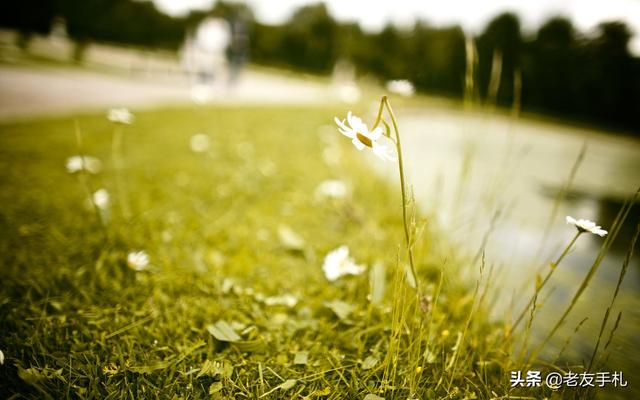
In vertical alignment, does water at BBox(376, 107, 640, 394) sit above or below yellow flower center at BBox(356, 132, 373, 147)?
below

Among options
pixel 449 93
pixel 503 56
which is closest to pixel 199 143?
pixel 449 93

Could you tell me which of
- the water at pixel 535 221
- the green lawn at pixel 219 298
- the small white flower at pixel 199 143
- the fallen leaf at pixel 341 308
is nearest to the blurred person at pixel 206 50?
the small white flower at pixel 199 143

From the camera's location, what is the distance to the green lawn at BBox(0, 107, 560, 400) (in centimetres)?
85

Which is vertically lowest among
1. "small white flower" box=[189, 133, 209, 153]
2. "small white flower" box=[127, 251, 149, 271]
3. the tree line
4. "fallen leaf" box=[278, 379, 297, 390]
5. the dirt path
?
"fallen leaf" box=[278, 379, 297, 390]

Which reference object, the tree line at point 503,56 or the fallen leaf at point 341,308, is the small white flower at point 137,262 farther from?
the tree line at point 503,56

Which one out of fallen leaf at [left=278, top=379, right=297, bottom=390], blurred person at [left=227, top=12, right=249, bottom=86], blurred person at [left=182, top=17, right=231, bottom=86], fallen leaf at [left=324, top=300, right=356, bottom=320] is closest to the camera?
fallen leaf at [left=278, top=379, right=297, bottom=390]

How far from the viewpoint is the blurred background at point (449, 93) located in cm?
144

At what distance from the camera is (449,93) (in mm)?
20875

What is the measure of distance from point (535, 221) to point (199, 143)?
2.72 m

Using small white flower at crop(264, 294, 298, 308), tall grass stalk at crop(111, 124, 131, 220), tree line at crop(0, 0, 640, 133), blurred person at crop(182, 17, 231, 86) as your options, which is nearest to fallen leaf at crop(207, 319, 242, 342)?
small white flower at crop(264, 294, 298, 308)

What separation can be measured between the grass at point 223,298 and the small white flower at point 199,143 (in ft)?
1.60

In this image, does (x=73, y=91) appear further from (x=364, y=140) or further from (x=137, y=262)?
(x=364, y=140)

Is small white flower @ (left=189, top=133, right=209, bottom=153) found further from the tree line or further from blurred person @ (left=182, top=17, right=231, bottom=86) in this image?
the tree line

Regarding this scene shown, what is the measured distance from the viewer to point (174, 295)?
3.86ft
